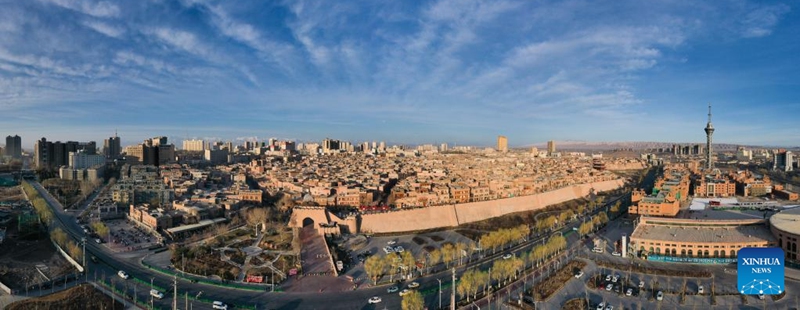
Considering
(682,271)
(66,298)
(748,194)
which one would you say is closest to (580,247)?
(682,271)

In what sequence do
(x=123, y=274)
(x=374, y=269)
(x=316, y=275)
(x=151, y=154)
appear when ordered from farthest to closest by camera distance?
(x=151, y=154) → (x=316, y=275) → (x=123, y=274) → (x=374, y=269)

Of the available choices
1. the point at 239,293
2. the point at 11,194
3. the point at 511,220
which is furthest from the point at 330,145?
the point at 239,293

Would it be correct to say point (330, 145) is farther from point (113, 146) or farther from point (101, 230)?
point (101, 230)

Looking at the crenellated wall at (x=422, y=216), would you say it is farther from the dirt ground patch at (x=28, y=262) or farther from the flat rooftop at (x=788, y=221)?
the flat rooftop at (x=788, y=221)

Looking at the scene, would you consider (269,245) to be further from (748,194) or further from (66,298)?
(748,194)

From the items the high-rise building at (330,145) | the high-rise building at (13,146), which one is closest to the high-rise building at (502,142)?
the high-rise building at (330,145)

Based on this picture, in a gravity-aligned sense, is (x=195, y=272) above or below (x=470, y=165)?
below
